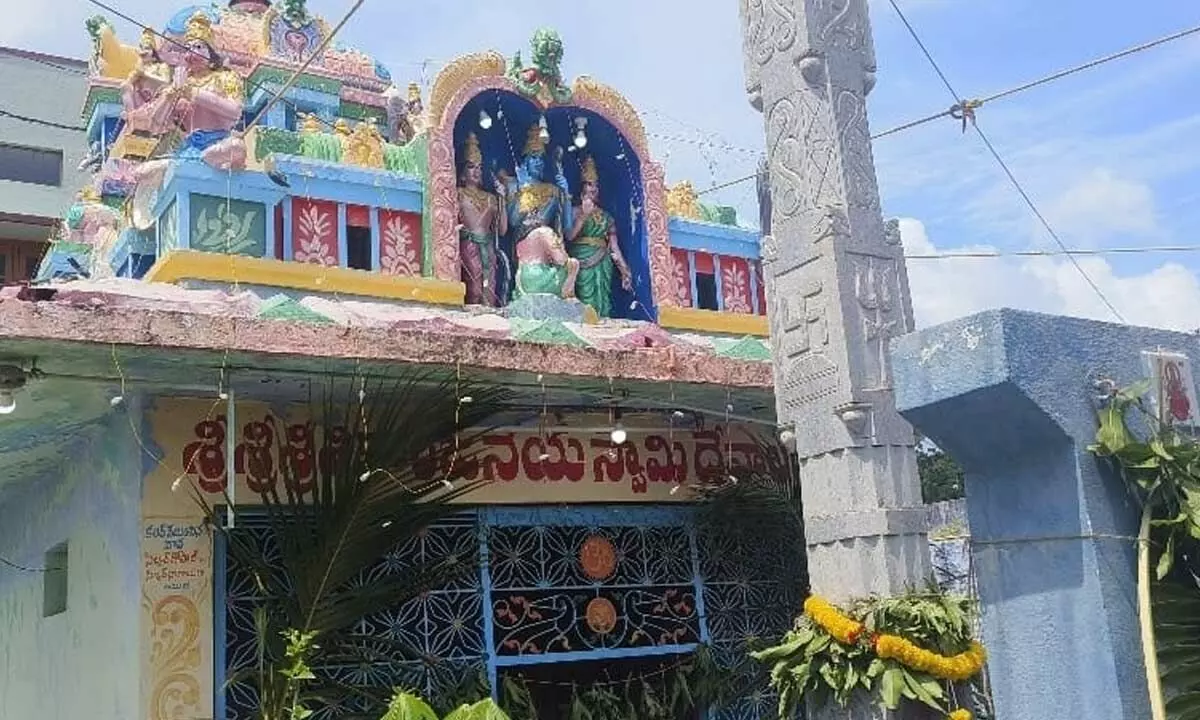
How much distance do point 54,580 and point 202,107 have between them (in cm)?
403

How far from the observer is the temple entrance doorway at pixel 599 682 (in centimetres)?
779

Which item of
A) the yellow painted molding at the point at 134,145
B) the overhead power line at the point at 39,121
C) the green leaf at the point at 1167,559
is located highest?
the overhead power line at the point at 39,121

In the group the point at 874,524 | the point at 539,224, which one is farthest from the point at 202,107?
the point at 874,524

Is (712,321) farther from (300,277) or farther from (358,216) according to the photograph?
(300,277)

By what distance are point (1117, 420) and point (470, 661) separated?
15.0ft

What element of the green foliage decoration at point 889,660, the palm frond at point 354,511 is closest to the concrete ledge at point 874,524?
the green foliage decoration at point 889,660

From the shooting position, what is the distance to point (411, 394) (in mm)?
6578

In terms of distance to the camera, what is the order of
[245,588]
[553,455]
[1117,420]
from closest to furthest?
[1117,420] < [245,588] < [553,455]

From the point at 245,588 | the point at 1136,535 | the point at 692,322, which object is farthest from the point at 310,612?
the point at 692,322

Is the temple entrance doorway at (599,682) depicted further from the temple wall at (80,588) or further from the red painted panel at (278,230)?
the red painted panel at (278,230)

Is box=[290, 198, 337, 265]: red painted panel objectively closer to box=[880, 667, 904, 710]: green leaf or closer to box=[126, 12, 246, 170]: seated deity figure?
box=[126, 12, 246, 170]: seated deity figure

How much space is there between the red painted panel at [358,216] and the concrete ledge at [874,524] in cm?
498

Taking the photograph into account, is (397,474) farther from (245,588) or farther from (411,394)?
(245,588)

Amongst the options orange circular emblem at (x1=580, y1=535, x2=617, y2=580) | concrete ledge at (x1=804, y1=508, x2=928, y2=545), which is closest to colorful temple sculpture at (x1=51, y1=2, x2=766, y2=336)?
orange circular emblem at (x1=580, y1=535, x2=617, y2=580)
